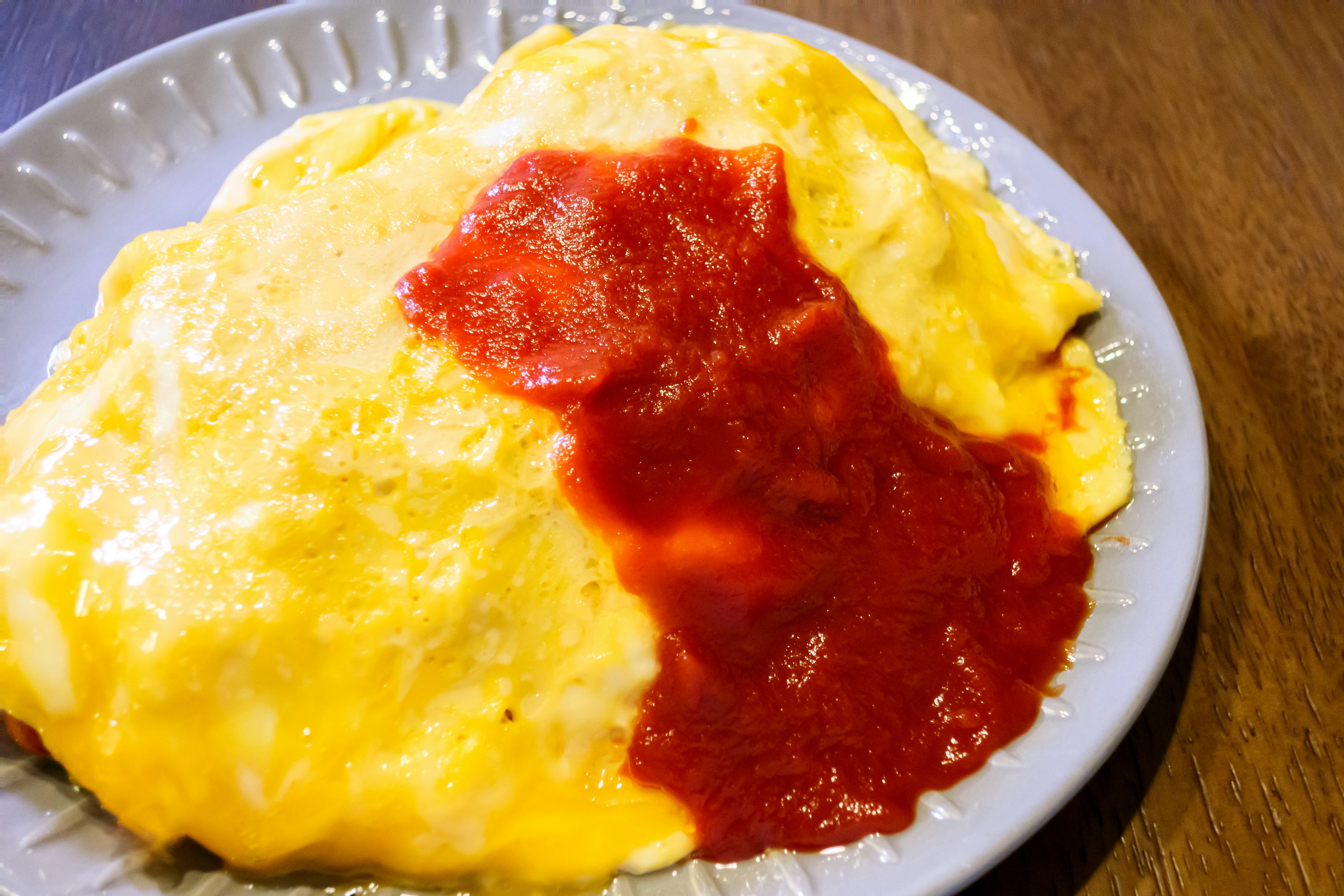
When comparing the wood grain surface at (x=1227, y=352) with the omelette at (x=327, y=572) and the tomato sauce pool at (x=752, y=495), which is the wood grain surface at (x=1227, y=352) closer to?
the tomato sauce pool at (x=752, y=495)

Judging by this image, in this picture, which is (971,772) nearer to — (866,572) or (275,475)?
(866,572)

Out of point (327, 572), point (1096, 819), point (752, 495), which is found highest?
point (327, 572)

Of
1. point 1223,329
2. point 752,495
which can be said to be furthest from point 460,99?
point 1223,329

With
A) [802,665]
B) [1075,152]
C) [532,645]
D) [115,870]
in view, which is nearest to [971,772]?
[802,665]

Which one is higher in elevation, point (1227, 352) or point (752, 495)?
point (752, 495)

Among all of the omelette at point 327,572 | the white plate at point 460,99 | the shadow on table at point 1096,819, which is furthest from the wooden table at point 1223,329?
the omelette at point 327,572

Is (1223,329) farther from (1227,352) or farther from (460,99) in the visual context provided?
(460,99)
